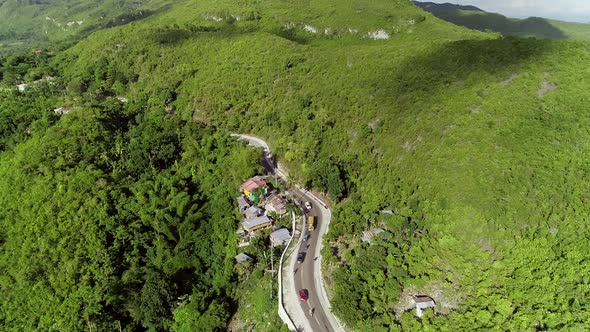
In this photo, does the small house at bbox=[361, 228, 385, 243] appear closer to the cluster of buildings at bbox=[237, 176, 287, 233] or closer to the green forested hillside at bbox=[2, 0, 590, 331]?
the green forested hillside at bbox=[2, 0, 590, 331]

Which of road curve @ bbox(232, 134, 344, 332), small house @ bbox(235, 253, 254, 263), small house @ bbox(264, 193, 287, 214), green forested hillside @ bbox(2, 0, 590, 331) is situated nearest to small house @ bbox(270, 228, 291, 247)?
road curve @ bbox(232, 134, 344, 332)

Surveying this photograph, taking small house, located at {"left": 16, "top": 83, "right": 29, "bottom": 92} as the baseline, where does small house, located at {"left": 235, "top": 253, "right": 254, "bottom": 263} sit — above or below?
above

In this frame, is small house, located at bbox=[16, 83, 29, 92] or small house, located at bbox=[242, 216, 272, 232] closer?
small house, located at bbox=[242, 216, 272, 232]

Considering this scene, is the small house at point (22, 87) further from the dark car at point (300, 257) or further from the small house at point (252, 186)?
the dark car at point (300, 257)

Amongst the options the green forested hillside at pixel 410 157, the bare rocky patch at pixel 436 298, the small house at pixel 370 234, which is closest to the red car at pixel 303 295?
the green forested hillside at pixel 410 157

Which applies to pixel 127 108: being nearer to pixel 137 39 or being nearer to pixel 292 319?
pixel 137 39

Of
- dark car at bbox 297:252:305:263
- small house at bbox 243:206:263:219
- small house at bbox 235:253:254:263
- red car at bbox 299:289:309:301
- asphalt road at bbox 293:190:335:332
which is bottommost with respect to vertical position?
small house at bbox 235:253:254:263

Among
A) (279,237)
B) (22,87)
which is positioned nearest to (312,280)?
(279,237)
